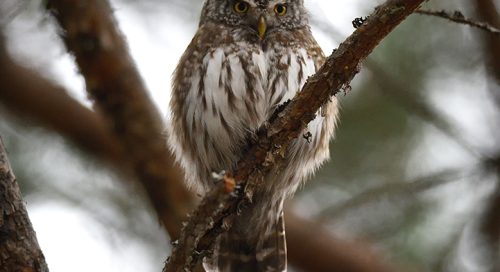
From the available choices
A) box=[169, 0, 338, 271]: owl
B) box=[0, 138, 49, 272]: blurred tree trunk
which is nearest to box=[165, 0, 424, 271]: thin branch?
box=[0, 138, 49, 272]: blurred tree trunk

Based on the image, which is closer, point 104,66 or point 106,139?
point 104,66

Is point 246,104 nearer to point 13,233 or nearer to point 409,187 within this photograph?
point 409,187

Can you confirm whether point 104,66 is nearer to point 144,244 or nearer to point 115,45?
point 115,45

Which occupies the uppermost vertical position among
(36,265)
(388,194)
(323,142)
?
(323,142)

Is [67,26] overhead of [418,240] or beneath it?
overhead

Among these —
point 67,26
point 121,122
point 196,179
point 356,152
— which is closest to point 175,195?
point 196,179

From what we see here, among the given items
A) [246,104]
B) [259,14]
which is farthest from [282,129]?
[259,14]

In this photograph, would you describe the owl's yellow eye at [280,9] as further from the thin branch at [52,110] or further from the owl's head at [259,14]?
the thin branch at [52,110]

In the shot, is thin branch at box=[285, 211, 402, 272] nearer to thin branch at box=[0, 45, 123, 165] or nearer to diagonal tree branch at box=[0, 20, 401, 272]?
diagonal tree branch at box=[0, 20, 401, 272]
